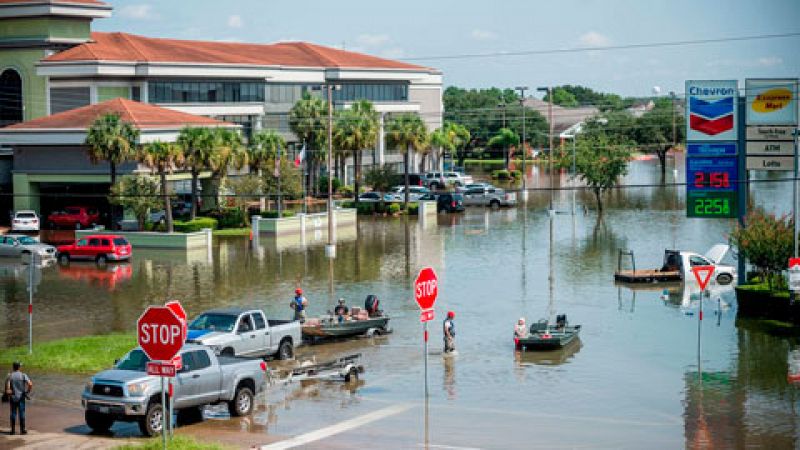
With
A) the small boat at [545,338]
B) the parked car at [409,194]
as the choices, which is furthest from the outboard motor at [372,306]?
the parked car at [409,194]

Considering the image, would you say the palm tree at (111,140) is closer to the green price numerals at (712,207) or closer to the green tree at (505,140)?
the green price numerals at (712,207)

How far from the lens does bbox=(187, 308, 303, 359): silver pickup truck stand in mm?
31828

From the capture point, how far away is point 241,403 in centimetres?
2731

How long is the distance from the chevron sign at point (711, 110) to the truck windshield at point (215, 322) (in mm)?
20055

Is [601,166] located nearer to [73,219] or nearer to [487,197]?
[487,197]

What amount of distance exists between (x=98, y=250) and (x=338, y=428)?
3504 centimetres

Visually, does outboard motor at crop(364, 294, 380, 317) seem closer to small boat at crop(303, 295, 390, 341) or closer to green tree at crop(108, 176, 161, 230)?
small boat at crop(303, 295, 390, 341)

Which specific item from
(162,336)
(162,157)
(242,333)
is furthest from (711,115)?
(162,157)

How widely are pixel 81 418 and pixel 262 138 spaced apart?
51.0 m

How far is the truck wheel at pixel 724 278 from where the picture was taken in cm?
4947

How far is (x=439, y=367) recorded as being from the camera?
33.6 m

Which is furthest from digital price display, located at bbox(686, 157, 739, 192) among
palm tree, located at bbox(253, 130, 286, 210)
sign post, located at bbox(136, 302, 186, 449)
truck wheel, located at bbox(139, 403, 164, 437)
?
palm tree, located at bbox(253, 130, 286, 210)

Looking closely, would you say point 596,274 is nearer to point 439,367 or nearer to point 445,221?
point 439,367

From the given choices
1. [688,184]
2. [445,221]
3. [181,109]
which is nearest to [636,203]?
[445,221]
